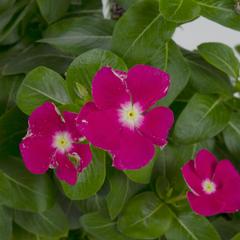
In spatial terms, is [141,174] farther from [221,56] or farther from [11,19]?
[11,19]

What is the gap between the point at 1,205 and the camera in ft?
2.89

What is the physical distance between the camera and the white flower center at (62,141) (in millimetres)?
705

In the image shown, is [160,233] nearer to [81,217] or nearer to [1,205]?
[81,217]

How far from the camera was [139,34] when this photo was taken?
0.82 meters

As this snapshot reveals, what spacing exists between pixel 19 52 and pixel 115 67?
9.1 inches

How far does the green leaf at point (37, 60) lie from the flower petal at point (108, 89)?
24 centimetres

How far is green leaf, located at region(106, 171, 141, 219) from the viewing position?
0.86 m

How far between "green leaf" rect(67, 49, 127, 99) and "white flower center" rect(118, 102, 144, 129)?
10 centimetres

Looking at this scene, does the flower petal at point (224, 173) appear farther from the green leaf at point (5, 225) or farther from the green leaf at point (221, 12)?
the green leaf at point (5, 225)

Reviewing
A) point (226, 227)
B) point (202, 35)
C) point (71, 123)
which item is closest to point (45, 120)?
point (71, 123)

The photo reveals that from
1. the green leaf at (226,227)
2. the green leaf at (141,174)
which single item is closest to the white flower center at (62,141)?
the green leaf at (141,174)

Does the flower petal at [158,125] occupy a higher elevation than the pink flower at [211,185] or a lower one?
higher

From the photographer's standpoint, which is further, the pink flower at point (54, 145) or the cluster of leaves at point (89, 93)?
the cluster of leaves at point (89, 93)

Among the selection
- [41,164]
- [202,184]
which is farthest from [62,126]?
[202,184]
